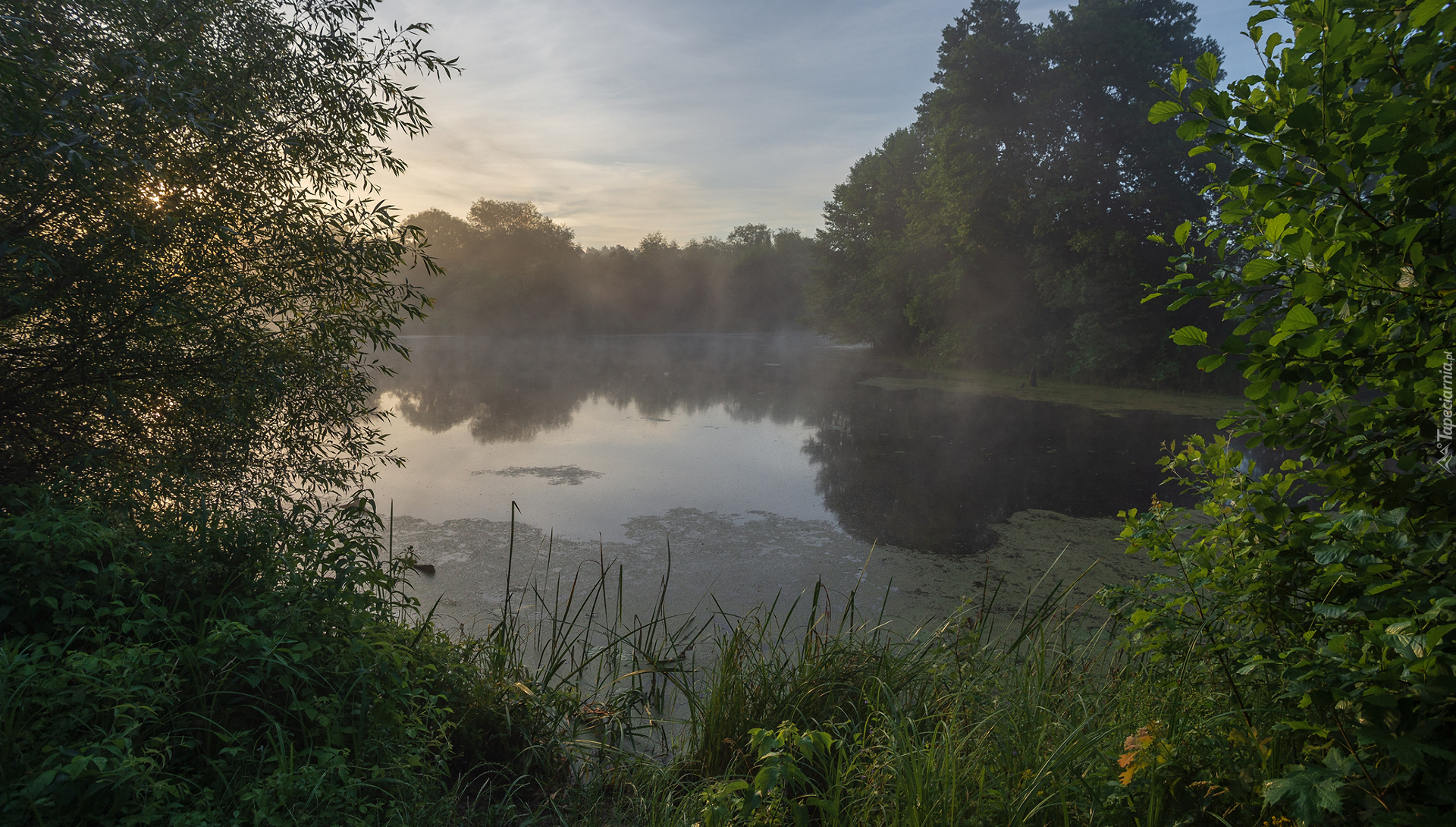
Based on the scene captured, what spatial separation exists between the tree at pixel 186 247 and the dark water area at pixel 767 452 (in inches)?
113

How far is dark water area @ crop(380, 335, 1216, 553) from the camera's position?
640 centimetres

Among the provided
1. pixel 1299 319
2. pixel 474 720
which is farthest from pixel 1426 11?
pixel 474 720

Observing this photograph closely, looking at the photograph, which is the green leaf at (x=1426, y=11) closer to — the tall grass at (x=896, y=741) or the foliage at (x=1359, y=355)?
the foliage at (x=1359, y=355)

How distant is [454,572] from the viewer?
15.5ft

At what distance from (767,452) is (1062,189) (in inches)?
397

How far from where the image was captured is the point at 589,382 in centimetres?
1559

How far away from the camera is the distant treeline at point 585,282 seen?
1455 inches

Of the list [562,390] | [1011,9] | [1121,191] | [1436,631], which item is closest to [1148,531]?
[1436,631]

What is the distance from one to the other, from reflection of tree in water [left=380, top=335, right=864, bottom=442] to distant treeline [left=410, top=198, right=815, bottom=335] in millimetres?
8890

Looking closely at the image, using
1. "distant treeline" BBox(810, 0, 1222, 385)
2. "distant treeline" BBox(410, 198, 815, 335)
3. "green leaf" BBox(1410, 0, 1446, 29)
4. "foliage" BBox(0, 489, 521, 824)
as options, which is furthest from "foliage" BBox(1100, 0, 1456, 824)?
"distant treeline" BBox(410, 198, 815, 335)

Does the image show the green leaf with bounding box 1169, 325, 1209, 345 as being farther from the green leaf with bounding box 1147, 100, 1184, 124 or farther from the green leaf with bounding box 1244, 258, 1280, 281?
the green leaf with bounding box 1147, 100, 1184, 124

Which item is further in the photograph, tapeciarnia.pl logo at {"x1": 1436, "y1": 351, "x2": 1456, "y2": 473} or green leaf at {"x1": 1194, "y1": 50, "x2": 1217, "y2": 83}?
green leaf at {"x1": 1194, "y1": 50, "x2": 1217, "y2": 83}

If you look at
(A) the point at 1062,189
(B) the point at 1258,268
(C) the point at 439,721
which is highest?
(A) the point at 1062,189

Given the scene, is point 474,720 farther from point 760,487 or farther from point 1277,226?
point 760,487
